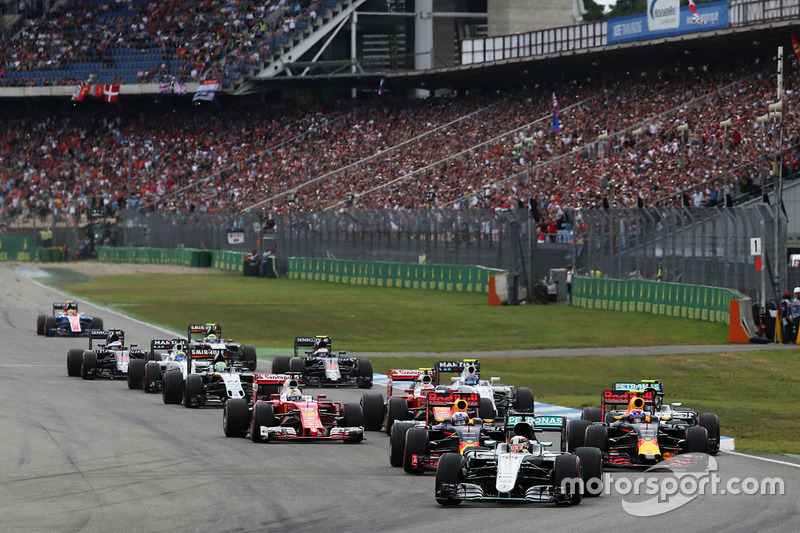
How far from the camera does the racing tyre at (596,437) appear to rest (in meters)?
14.9

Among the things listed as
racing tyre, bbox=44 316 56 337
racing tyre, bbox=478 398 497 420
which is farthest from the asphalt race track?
racing tyre, bbox=44 316 56 337

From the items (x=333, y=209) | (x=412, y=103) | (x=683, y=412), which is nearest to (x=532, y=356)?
(x=683, y=412)

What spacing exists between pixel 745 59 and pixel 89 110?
160 ft

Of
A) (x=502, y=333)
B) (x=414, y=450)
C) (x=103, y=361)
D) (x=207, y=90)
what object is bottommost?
(x=502, y=333)

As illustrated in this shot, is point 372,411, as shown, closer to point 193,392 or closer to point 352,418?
point 352,418

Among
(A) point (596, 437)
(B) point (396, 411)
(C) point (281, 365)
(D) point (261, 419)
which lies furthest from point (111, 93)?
(A) point (596, 437)

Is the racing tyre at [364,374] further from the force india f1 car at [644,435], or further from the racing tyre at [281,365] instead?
the force india f1 car at [644,435]

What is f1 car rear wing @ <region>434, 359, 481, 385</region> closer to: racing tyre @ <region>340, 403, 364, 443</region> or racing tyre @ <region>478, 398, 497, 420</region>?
racing tyre @ <region>478, 398, 497, 420</region>

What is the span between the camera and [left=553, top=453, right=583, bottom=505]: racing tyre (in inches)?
495

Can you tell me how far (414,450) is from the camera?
1467 cm

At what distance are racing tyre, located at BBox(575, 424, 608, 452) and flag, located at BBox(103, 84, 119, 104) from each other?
248ft

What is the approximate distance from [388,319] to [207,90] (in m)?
45.8

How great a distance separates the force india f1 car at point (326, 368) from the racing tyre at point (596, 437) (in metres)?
10.5

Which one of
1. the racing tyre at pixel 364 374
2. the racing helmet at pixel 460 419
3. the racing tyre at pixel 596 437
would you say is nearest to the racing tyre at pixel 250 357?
the racing tyre at pixel 364 374
